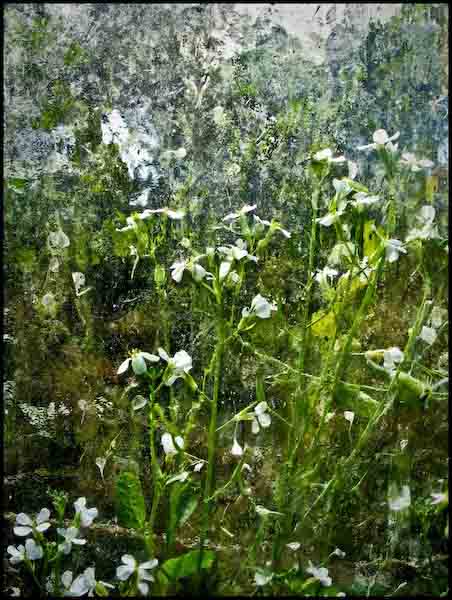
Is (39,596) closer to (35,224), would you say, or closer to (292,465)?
(292,465)

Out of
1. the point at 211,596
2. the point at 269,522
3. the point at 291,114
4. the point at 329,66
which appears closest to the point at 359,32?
the point at 329,66

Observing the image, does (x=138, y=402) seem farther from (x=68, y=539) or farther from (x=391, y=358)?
(x=391, y=358)

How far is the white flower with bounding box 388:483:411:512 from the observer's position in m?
1.08

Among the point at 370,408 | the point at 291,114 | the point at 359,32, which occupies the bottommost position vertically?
the point at 370,408

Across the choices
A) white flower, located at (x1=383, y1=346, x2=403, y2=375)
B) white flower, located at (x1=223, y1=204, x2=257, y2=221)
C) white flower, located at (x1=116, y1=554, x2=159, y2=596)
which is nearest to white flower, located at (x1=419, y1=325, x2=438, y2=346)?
white flower, located at (x1=383, y1=346, x2=403, y2=375)

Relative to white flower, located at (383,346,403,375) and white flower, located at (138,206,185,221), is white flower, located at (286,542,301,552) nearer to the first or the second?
white flower, located at (383,346,403,375)

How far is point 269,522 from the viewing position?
1125 millimetres

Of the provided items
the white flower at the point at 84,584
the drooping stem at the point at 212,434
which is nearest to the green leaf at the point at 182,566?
the drooping stem at the point at 212,434

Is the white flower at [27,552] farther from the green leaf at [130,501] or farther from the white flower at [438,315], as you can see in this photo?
the white flower at [438,315]

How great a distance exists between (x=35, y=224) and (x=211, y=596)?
748mm

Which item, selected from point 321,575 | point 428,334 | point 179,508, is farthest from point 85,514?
point 428,334

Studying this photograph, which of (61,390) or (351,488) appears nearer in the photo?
(351,488)

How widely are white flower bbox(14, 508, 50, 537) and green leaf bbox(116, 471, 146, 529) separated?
13cm

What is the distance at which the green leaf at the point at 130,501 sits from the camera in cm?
112
